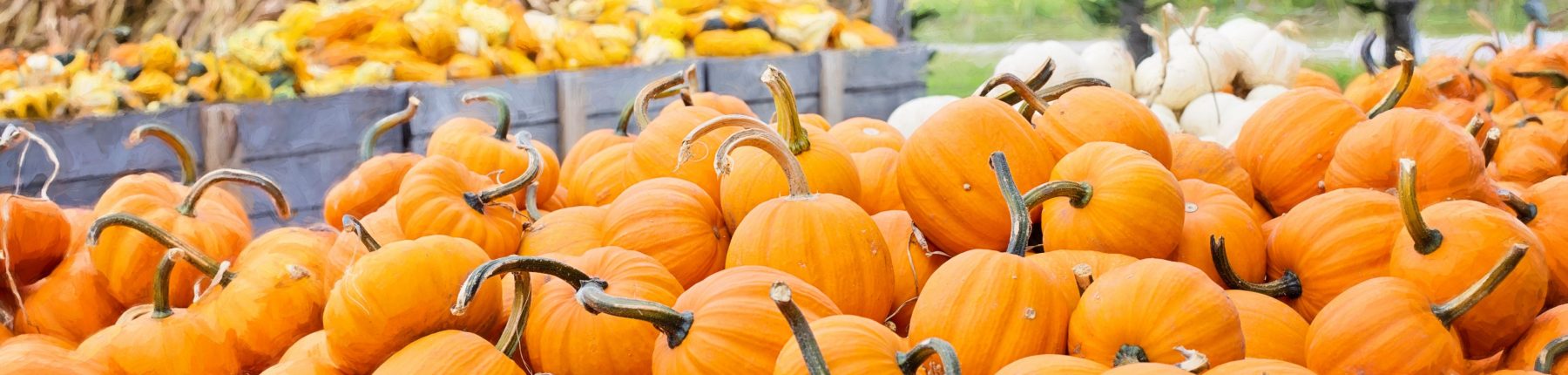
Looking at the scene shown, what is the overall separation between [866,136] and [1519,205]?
108 centimetres

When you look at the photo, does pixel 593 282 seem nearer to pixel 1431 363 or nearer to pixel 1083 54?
pixel 1431 363

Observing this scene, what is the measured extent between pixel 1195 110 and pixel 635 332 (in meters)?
3.22

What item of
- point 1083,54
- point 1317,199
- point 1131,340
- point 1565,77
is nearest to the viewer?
point 1131,340

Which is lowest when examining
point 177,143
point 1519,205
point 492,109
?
point 492,109

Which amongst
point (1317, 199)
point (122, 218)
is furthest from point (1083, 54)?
point (122, 218)

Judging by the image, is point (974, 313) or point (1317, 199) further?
point (1317, 199)

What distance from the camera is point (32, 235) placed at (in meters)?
1.84

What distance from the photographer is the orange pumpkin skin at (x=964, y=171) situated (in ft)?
5.47

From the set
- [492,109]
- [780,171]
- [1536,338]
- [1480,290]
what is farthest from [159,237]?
[492,109]

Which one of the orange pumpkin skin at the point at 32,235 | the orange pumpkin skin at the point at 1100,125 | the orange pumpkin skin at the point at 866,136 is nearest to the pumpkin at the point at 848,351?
the orange pumpkin skin at the point at 1100,125

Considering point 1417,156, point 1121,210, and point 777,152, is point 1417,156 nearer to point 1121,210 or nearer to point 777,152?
point 1121,210

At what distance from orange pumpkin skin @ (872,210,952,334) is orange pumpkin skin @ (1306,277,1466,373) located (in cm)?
52

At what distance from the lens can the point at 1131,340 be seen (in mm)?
1250

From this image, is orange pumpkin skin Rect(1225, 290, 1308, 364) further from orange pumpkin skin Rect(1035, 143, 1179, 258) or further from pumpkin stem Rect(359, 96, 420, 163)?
pumpkin stem Rect(359, 96, 420, 163)
